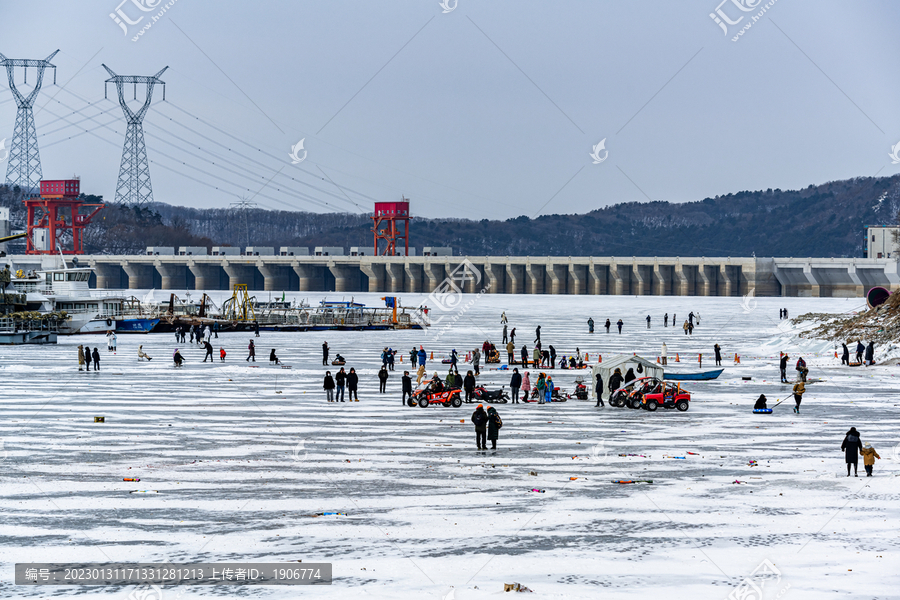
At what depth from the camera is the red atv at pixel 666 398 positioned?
30.0 m

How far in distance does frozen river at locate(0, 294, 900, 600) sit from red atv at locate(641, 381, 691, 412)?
21.8 inches

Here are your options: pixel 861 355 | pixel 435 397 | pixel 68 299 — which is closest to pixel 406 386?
Result: pixel 435 397

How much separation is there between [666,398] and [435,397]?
Result: 727cm

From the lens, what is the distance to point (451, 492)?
58.9 ft

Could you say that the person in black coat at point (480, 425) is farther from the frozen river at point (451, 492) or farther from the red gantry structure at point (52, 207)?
the red gantry structure at point (52, 207)

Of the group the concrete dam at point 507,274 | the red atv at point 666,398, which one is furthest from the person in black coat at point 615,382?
the concrete dam at point 507,274

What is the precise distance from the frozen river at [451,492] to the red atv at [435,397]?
59 centimetres

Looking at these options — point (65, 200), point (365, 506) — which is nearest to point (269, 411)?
point (365, 506)

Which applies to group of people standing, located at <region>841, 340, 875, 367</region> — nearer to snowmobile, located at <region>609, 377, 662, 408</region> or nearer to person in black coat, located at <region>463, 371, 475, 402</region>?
snowmobile, located at <region>609, 377, 662, 408</region>

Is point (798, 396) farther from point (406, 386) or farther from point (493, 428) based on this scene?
point (406, 386)

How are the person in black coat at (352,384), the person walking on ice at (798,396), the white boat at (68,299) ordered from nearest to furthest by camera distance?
1. the person walking on ice at (798,396)
2. the person in black coat at (352,384)
3. the white boat at (68,299)

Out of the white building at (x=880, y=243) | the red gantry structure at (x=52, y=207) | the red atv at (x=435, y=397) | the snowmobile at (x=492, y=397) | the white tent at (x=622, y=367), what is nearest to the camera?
the red atv at (x=435, y=397)

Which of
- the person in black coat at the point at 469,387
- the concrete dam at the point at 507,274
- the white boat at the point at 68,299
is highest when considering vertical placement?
the concrete dam at the point at 507,274

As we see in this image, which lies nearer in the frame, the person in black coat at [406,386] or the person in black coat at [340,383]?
the person in black coat at [406,386]
